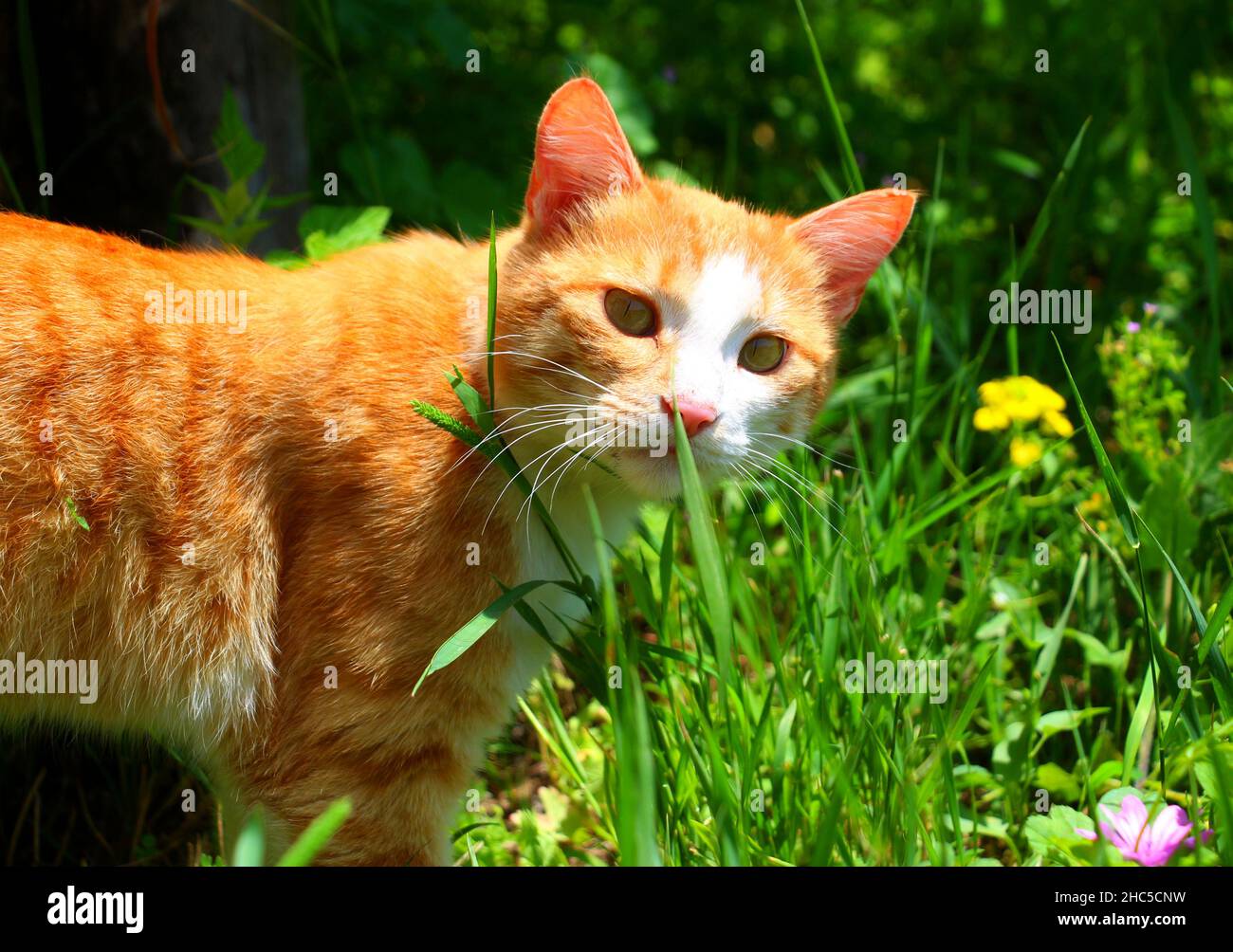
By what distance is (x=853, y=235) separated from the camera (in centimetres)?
228

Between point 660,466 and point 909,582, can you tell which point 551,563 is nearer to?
point 660,466

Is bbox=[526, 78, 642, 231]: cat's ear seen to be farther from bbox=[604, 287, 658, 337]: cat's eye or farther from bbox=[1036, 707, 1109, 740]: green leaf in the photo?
bbox=[1036, 707, 1109, 740]: green leaf

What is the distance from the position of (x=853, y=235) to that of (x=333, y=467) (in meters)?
1.16

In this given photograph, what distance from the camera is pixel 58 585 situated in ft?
6.39

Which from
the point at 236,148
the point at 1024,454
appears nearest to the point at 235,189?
the point at 236,148

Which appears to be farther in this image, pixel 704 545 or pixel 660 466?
pixel 660 466

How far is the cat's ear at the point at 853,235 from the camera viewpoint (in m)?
2.21

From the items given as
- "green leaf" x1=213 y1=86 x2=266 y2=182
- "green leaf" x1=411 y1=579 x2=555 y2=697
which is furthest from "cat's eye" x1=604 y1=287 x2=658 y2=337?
"green leaf" x1=213 y1=86 x2=266 y2=182

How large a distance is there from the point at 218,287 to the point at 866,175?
252cm

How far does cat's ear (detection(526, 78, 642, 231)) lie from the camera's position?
2021 millimetres

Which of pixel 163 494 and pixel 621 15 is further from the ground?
pixel 621 15

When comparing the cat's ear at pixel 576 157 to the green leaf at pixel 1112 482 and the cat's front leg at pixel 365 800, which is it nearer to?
the green leaf at pixel 1112 482
